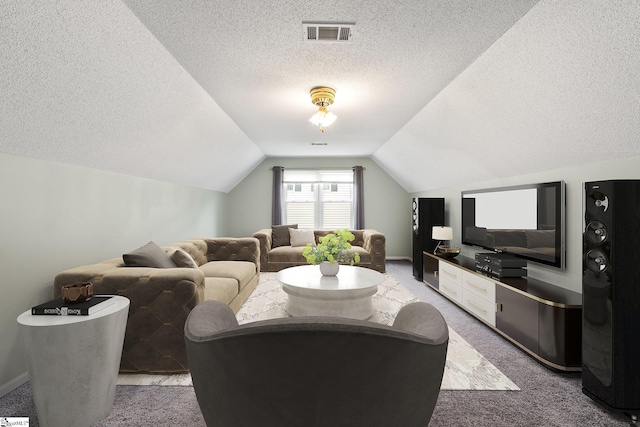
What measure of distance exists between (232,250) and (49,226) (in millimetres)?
2404

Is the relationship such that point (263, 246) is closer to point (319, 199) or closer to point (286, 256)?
point (286, 256)

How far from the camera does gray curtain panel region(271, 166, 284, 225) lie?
706cm

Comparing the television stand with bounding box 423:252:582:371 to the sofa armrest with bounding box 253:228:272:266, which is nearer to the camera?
the television stand with bounding box 423:252:582:371

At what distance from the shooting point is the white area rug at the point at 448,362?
7.02 ft

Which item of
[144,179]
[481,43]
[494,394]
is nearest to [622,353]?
[494,394]

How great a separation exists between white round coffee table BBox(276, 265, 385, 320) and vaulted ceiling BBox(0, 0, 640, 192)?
2.05m

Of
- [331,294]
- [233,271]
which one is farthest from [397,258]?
[233,271]

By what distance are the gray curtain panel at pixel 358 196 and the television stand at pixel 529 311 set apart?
11.1ft

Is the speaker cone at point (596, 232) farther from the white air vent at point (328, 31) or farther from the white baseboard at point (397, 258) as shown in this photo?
the white baseboard at point (397, 258)

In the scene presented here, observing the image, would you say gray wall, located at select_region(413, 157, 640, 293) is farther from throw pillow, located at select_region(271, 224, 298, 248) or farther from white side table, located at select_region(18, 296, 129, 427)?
throw pillow, located at select_region(271, 224, 298, 248)

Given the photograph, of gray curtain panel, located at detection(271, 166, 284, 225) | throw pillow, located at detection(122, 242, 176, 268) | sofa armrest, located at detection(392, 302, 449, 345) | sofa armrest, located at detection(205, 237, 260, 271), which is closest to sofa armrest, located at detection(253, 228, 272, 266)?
sofa armrest, located at detection(205, 237, 260, 271)

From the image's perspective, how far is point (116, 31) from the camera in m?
1.90

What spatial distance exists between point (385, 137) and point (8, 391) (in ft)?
17.1

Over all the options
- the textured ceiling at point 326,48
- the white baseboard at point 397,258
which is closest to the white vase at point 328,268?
the textured ceiling at point 326,48
